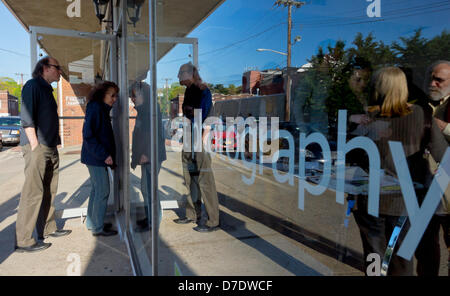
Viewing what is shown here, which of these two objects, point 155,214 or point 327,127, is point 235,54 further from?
point 155,214

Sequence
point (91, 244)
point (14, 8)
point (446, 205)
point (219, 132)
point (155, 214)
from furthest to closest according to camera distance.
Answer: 1. point (14, 8)
2. point (91, 244)
3. point (219, 132)
4. point (155, 214)
5. point (446, 205)

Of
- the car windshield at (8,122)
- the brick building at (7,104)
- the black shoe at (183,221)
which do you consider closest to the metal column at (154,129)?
the black shoe at (183,221)

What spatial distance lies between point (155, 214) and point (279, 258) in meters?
0.76

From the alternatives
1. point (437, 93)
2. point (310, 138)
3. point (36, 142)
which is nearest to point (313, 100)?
point (310, 138)

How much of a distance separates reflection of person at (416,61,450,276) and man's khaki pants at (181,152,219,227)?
1607 millimetres

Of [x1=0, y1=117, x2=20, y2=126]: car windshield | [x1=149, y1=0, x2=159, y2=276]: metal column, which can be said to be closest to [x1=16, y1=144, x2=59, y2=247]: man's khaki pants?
[x1=149, y1=0, x2=159, y2=276]: metal column

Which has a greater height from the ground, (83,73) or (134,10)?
(83,73)

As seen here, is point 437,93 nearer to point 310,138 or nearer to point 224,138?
point 310,138

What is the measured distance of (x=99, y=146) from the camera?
3303 millimetres

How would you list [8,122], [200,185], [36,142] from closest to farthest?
1. [200,185]
2. [36,142]
3. [8,122]

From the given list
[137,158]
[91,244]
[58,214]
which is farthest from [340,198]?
[58,214]

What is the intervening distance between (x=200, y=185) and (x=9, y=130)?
1635 cm
